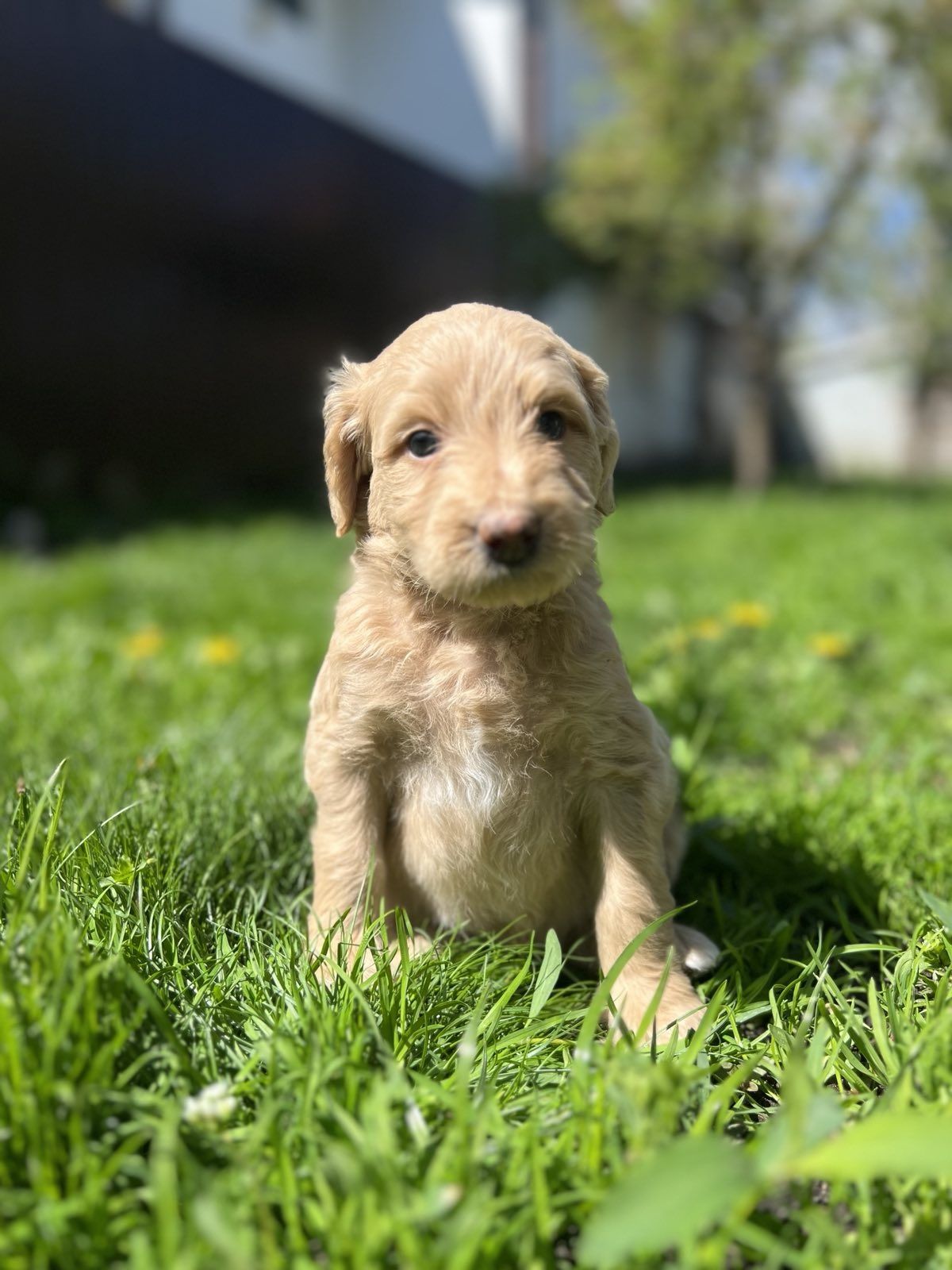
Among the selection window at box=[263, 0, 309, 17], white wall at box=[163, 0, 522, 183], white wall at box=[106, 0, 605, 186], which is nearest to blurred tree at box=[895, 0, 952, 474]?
white wall at box=[106, 0, 605, 186]

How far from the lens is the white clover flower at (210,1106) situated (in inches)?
59.2

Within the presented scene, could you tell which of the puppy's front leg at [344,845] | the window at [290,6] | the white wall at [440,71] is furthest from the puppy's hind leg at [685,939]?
the window at [290,6]

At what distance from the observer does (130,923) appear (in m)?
2.00

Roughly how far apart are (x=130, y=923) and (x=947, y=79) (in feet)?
51.7

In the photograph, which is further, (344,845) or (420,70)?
(420,70)

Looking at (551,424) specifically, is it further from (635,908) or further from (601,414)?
(635,908)

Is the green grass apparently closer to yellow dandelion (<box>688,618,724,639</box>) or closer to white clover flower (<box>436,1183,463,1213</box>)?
white clover flower (<box>436,1183,463,1213</box>)

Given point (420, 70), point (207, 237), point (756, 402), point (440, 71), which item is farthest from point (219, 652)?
point (440, 71)

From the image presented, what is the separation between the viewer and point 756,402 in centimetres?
1627

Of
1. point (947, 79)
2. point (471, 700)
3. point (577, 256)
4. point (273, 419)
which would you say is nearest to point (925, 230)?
point (947, 79)

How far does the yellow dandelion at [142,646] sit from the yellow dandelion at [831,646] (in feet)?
10.1

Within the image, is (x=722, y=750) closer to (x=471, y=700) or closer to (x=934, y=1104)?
(x=471, y=700)

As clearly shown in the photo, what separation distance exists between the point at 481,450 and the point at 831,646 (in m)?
3.40

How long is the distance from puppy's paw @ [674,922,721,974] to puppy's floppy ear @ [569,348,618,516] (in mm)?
923
